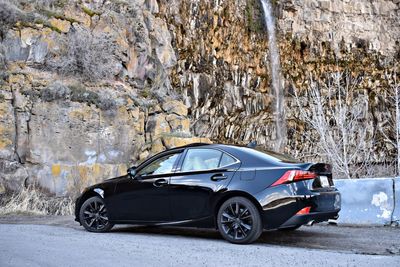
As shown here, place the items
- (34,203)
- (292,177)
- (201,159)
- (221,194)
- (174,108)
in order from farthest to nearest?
(174,108) → (34,203) → (201,159) → (221,194) → (292,177)

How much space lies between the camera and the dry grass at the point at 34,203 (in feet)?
37.9

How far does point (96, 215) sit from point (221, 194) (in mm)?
Answer: 2434

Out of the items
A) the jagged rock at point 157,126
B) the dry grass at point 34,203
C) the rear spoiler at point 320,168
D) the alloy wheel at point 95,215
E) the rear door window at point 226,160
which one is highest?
the jagged rock at point 157,126

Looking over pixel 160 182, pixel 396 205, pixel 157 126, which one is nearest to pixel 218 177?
pixel 160 182

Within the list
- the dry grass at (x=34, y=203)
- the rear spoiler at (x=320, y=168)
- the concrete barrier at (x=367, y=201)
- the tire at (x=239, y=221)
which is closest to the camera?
the tire at (x=239, y=221)

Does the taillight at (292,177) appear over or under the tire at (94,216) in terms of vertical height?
over

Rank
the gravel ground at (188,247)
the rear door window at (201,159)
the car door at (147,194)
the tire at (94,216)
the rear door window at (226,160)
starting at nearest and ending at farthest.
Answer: the gravel ground at (188,247)
the rear door window at (226,160)
the rear door window at (201,159)
the car door at (147,194)
the tire at (94,216)

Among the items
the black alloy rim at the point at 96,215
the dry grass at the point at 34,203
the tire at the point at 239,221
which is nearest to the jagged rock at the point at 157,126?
the dry grass at the point at 34,203

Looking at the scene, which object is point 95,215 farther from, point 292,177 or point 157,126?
point 157,126

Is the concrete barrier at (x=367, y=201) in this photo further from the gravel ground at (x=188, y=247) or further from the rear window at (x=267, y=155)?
the rear window at (x=267, y=155)

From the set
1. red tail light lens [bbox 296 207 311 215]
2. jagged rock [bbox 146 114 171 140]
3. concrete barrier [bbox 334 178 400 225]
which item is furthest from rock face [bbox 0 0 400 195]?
red tail light lens [bbox 296 207 311 215]

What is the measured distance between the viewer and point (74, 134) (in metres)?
13.7

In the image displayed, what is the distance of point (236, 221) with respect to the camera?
6.96 meters

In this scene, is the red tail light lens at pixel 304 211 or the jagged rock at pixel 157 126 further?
the jagged rock at pixel 157 126
